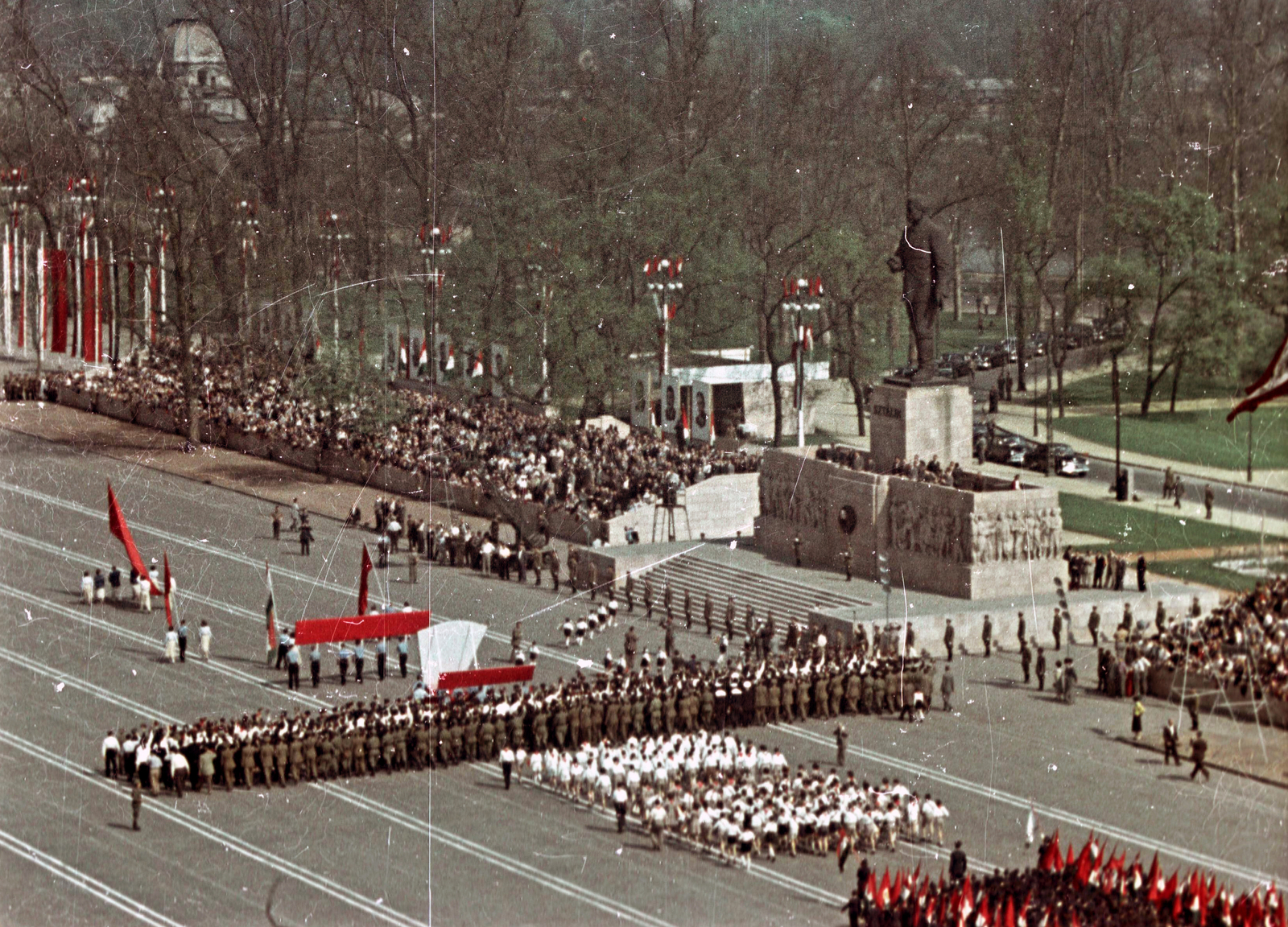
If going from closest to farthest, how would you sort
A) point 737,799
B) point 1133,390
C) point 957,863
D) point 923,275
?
point 957,863 → point 737,799 → point 1133,390 → point 923,275

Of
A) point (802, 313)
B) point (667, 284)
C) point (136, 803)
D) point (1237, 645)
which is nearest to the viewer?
point (1237, 645)

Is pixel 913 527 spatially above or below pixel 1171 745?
above

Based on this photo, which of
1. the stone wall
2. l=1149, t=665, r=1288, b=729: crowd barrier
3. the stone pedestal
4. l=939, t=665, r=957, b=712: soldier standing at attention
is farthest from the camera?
the stone pedestal

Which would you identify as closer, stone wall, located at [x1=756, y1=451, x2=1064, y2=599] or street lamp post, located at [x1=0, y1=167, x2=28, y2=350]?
stone wall, located at [x1=756, y1=451, x2=1064, y2=599]

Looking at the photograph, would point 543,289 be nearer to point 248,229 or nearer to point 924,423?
point 248,229

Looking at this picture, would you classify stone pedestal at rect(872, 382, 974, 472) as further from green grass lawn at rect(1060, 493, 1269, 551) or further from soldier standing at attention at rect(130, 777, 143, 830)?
soldier standing at attention at rect(130, 777, 143, 830)

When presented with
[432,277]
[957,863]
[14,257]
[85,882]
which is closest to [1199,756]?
[957,863]

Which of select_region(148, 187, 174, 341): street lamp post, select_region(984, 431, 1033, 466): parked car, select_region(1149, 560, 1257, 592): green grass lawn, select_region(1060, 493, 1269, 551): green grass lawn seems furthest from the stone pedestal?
select_region(148, 187, 174, 341): street lamp post
